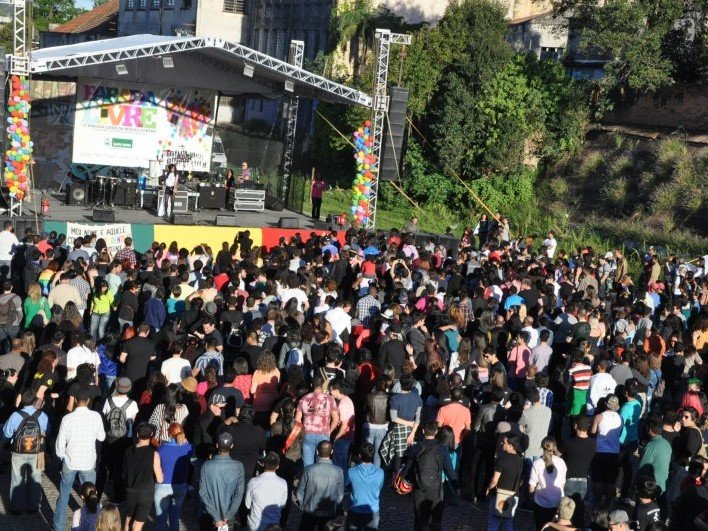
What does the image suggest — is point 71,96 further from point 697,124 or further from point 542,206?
point 697,124

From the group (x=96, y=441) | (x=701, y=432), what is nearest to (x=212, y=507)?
(x=96, y=441)

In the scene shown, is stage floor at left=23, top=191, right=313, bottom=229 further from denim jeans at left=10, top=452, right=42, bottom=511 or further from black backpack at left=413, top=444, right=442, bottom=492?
black backpack at left=413, top=444, right=442, bottom=492

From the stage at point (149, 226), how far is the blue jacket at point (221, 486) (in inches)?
482

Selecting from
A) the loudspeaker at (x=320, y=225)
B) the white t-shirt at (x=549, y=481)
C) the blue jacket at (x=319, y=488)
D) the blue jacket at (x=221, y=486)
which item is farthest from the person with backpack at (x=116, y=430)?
the loudspeaker at (x=320, y=225)

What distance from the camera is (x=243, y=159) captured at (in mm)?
31438

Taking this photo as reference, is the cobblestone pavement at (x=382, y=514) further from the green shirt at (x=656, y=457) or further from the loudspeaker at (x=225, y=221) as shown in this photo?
the loudspeaker at (x=225, y=221)

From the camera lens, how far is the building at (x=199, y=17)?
51188 millimetres

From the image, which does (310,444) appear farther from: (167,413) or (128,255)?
(128,255)

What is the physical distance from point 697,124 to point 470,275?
18117mm

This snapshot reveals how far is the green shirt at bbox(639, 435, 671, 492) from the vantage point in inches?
387

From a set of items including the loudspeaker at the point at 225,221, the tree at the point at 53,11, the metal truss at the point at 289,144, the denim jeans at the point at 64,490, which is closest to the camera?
the denim jeans at the point at 64,490

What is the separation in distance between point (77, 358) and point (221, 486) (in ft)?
9.78

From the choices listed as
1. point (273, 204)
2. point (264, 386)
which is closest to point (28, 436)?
point (264, 386)

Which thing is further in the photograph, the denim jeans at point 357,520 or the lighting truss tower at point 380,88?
the lighting truss tower at point 380,88
